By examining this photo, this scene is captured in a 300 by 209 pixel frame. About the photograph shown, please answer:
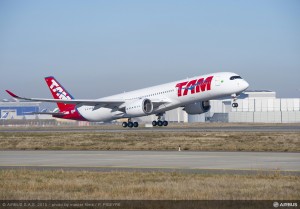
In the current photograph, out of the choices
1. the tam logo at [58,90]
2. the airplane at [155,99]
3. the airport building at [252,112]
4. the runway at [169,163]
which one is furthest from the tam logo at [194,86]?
the airport building at [252,112]

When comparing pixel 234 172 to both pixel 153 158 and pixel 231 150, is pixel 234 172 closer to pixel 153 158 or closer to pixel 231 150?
pixel 153 158

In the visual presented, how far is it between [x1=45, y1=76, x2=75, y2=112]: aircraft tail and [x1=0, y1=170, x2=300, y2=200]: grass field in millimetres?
53812

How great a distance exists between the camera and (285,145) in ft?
124

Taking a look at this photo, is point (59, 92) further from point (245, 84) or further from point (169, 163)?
point (169, 163)

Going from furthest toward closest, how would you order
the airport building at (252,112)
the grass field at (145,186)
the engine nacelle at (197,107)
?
the airport building at (252,112) < the engine nacelle at (197,107) < the grass field at (145,186)

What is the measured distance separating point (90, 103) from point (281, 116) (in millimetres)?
54072

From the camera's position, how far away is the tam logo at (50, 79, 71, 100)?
75.7 meters

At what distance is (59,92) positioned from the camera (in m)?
75.9

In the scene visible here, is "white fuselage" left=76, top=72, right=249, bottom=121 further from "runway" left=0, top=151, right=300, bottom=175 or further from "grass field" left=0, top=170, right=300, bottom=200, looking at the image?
"grass field" left=0, top=170, right=300, bottom=200

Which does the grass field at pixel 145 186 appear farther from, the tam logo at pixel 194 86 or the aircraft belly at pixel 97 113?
the aircraft belly at pixel 97 113

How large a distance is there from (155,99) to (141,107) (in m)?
1.91

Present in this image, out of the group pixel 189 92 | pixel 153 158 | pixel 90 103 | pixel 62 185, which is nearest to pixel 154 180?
pixel 62 185

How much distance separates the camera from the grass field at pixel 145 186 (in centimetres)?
1602

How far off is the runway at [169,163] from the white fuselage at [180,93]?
30336 millimetres
